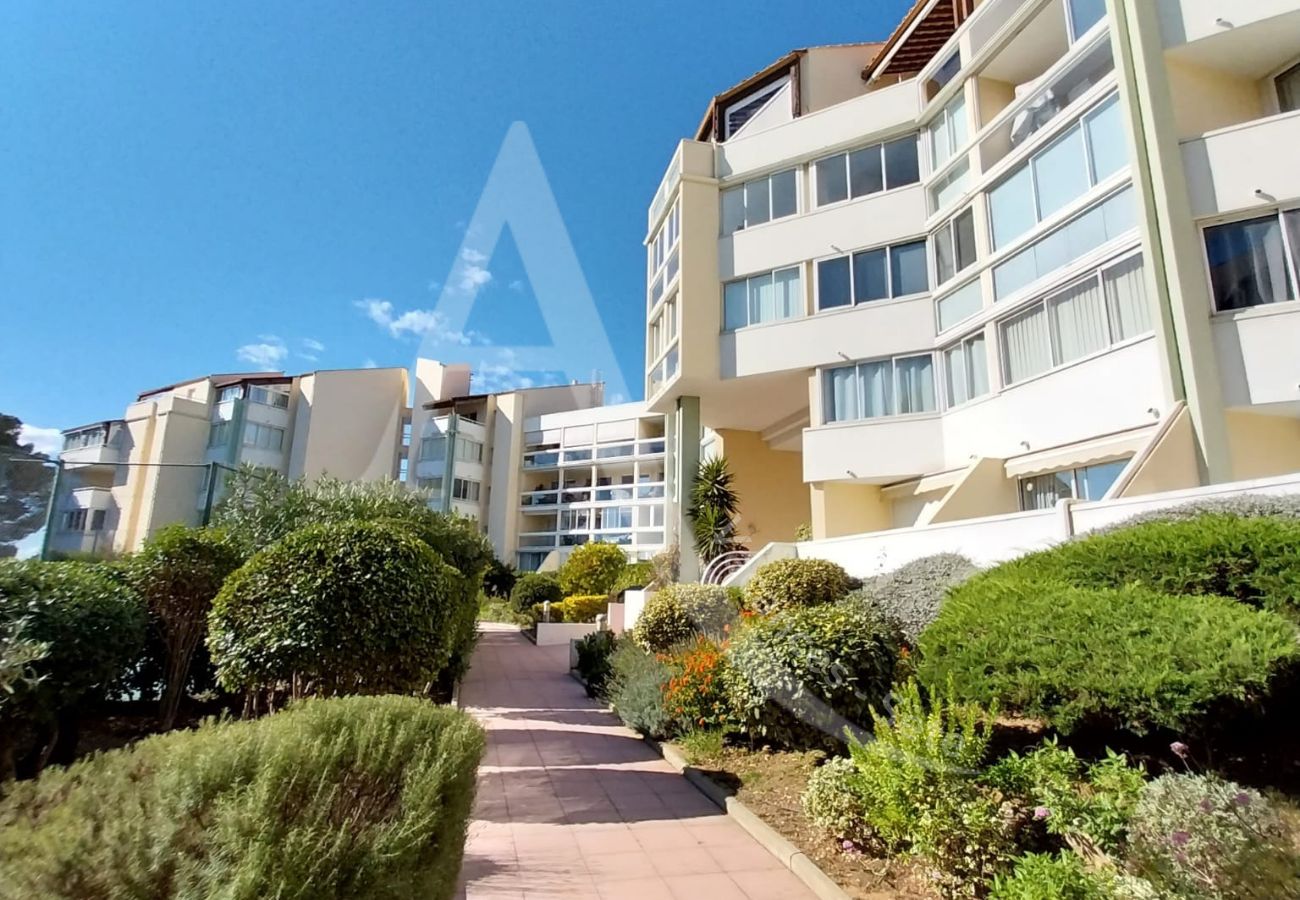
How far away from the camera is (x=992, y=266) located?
559 inches

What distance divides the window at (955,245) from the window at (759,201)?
4.09m

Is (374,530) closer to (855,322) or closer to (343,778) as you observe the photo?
(343,778)

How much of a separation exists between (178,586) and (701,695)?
5867 millimetres

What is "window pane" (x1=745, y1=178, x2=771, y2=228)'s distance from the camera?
18812mm

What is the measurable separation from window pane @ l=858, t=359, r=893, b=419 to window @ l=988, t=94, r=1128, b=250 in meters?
3.69

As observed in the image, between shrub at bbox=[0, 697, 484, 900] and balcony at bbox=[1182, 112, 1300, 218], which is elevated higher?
balcony at bbox=[1182, 112, 1300, 218]

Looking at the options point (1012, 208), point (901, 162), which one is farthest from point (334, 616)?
point (901, 162)

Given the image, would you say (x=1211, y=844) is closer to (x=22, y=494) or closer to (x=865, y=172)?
(x=22, y=494)

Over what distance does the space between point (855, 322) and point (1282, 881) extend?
1524 cm

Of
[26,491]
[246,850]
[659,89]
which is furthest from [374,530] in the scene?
[659,89]

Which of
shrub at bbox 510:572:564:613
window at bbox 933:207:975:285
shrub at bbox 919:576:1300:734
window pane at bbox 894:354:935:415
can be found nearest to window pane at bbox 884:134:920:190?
window at bbox 933:207:975:285

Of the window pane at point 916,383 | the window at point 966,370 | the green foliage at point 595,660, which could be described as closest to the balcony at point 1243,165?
the window at point 966,370

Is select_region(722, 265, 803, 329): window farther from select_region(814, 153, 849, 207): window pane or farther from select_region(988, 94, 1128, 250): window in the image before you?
select_region(988, 94, 1128, 250): window

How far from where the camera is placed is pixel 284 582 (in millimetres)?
5809
